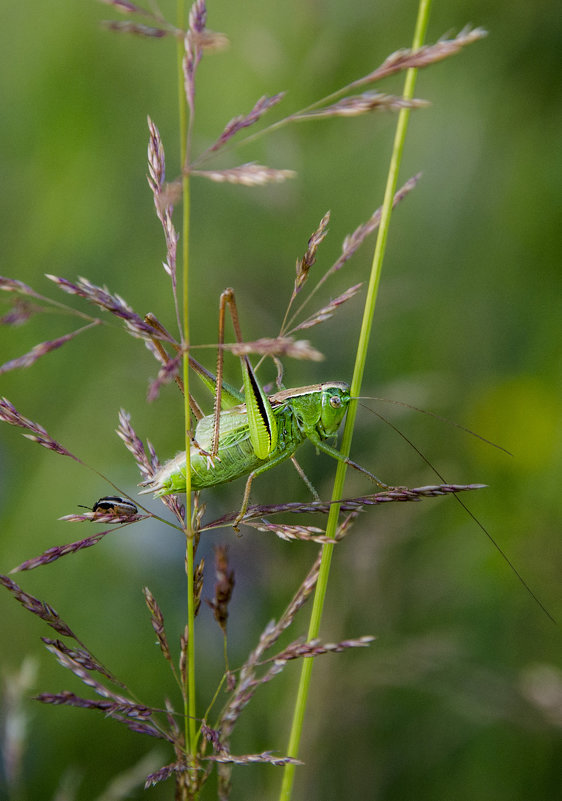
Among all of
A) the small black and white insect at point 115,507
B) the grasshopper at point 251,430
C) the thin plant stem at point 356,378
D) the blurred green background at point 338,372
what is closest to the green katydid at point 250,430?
the grasshopper at point 251,430

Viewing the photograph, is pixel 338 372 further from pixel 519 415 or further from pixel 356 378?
pixel 356 378

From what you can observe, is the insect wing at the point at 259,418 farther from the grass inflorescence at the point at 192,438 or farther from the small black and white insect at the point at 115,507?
the small black and white insect at the point at 115,507

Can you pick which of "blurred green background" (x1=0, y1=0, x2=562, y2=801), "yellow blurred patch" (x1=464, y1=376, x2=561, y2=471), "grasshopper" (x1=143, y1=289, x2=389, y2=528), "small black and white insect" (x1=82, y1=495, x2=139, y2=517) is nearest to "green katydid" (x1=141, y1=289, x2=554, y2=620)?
"grasshopper" (x1=143, y1=289, x2=389, y2=528)

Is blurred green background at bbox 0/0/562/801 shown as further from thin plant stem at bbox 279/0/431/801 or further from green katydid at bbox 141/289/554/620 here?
thin plant stem at bbox 279/0/431/801

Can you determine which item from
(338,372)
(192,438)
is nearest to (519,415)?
(338,372)

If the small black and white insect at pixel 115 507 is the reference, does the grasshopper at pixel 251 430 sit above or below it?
below
